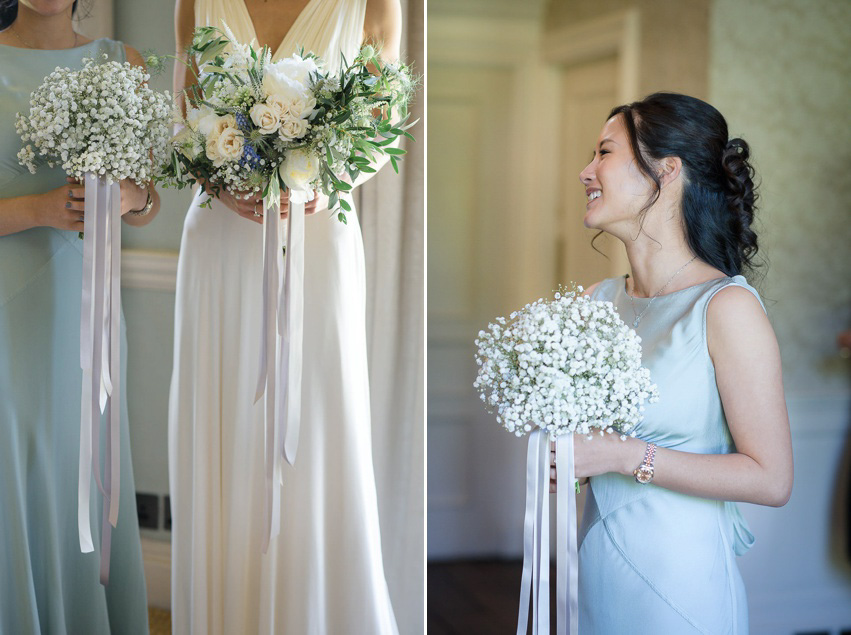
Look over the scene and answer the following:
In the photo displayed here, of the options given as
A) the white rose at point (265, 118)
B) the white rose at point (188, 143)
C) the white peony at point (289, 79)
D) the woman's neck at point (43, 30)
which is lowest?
the white rose at point (188, 143)

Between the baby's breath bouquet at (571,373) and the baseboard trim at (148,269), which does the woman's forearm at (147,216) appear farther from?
the baby's breath bouquet at (571,373)

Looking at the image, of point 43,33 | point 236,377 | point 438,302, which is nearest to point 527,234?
point 438,302

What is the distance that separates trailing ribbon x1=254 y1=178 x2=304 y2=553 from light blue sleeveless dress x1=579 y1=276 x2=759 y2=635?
2.72ft

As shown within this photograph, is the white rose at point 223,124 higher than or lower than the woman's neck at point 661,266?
higher

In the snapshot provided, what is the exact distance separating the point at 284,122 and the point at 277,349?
2.12 ft

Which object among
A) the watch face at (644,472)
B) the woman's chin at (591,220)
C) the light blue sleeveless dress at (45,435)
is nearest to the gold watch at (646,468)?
the watch face at (644,472)

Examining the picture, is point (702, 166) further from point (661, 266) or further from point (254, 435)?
point (254, 435)

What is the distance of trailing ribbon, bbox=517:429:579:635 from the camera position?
1730 mm

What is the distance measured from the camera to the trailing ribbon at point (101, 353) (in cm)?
217

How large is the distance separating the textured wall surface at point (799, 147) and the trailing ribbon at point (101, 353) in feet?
6.51

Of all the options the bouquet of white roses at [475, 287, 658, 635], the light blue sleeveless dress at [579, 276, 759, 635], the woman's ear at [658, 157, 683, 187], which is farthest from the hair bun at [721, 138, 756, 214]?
the bouquet of white roses at [475, 287, 658, 635]

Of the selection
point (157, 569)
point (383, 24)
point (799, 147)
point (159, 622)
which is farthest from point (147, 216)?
point (799, 147)

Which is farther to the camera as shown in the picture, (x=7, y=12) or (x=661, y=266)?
(x=7, y=12)

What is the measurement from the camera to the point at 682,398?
189 cm
